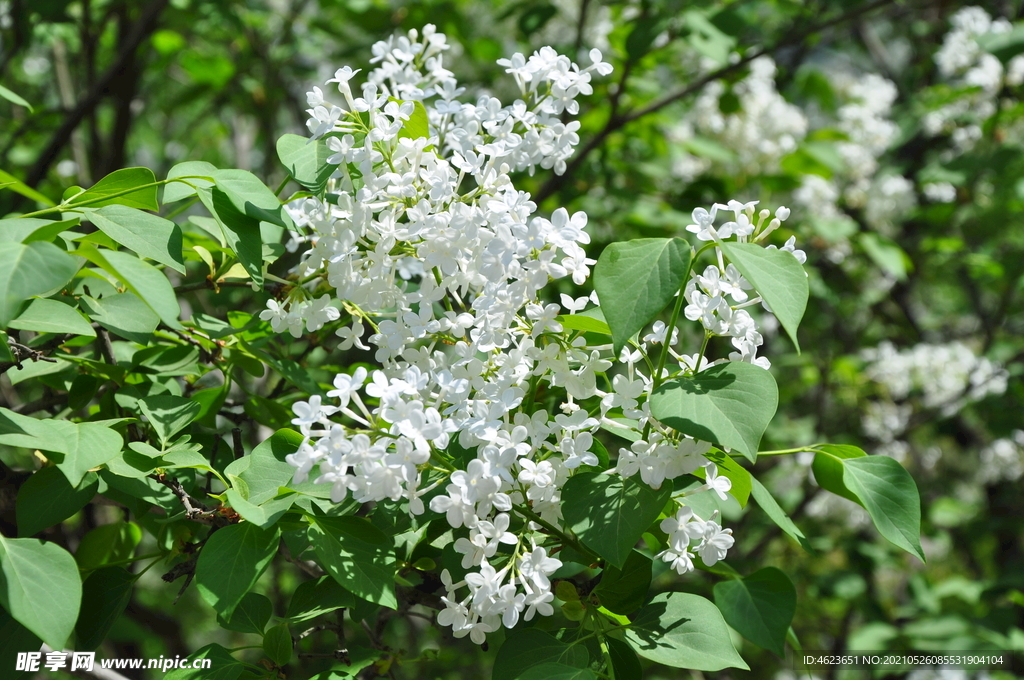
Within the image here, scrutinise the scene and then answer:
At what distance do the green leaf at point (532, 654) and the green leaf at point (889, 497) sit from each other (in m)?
0.38

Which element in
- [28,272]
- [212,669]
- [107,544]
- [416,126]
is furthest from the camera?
[107,544]

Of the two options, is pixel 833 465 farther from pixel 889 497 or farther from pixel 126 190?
pixel 126 190

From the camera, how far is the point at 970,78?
3180 mm

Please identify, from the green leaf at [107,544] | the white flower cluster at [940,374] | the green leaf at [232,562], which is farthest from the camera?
the white flower cluster at [940,374]

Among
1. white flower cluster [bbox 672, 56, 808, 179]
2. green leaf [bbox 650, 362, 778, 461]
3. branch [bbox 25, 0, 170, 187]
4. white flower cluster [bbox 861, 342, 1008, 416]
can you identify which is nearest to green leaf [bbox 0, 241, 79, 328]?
green leaf [bbox 650, 362, 778, 461]

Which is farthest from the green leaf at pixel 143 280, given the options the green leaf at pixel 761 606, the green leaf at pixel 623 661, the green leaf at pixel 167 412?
the green leaf at pixel 761 606

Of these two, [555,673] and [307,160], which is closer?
[555,673]

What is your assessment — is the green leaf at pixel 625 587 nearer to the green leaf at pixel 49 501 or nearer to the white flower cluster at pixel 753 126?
the green leaf at pixel 49 501

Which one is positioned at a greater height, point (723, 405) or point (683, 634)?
point (723, 405)

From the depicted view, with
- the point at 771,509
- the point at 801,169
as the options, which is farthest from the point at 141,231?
the point at 801,169

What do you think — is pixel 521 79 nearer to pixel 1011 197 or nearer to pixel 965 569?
pixel 1011 197

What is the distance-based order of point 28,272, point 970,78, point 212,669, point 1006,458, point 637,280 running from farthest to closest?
point 1006,458
point 970,78
point 212,669
point 637,280
point 28,272

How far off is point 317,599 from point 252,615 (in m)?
0.12

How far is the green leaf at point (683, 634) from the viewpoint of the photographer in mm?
865
